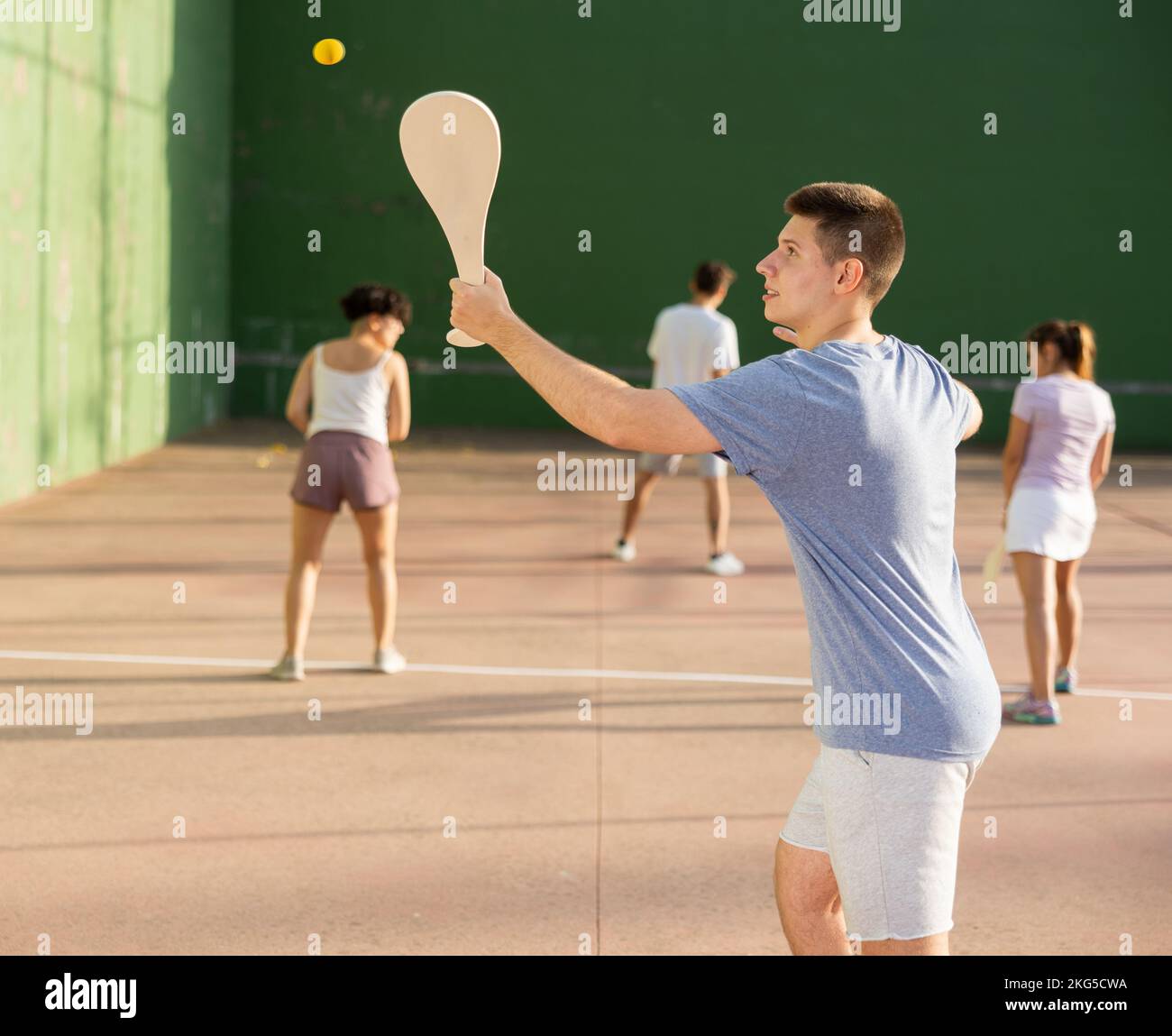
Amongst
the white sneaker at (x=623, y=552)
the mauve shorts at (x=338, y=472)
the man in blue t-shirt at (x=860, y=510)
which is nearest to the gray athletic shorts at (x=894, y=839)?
the man in blue t-shirt at (x=860, y=510)

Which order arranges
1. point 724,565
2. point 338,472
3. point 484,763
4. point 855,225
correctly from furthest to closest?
point 724,565, point 338,472, point 484,763, point 855,225

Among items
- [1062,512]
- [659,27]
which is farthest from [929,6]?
[1062,512]

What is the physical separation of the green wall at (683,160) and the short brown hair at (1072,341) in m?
13.6

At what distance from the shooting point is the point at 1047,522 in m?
7.10

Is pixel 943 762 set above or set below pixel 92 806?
above

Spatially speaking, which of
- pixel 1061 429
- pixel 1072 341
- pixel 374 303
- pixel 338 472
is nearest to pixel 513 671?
pixel 338 472

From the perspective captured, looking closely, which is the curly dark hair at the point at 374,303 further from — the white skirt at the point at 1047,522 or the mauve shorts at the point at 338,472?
the white skirt at the point at 1047,522

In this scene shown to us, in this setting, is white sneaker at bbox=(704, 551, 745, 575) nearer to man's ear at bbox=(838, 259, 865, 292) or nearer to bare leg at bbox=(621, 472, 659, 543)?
bare leg at bbox=(621, 472, 659, 543)

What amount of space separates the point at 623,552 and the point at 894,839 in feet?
27.9

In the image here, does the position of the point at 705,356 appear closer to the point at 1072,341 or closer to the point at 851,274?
the point at 1072,341

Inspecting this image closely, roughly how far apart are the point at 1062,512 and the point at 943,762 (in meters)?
4.44
